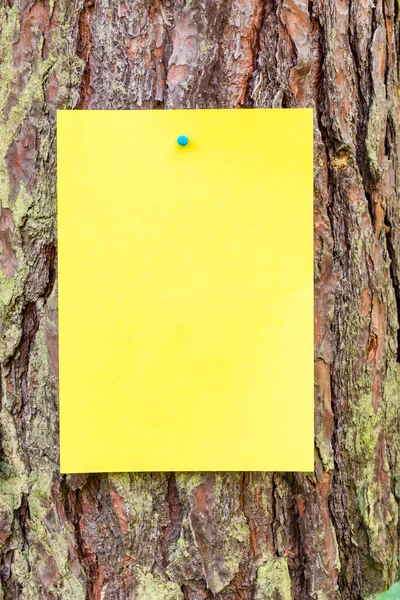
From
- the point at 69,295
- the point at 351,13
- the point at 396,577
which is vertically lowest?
the point at 396,577

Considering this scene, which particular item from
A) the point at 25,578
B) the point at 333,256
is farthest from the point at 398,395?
the point at 25,578

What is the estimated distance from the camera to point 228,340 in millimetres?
764

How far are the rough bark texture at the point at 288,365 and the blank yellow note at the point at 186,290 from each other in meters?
0.03

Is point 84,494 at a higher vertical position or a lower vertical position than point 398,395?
lower

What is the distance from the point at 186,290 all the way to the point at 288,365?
176mm

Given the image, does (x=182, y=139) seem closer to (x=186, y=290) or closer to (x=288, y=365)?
(x=186, y=290)

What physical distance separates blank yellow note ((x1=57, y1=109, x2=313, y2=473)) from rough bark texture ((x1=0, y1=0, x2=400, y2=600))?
29mm

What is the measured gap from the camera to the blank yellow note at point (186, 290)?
0.76 meters

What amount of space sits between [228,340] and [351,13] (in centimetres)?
50

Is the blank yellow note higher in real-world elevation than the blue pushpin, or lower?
lower

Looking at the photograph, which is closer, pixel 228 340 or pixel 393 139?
pixel 228 340

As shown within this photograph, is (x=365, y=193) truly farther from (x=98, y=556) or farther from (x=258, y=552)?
(x=98, y=556)

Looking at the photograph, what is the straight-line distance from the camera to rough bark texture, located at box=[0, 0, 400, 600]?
2.48 feet

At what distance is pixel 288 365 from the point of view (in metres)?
0.77
